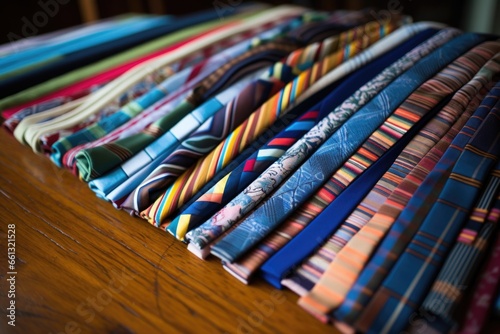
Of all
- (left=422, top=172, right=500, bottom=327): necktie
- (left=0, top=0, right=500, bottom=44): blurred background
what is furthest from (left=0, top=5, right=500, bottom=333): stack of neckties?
(left=0, top=0, right=500, bottom=44): blurred background

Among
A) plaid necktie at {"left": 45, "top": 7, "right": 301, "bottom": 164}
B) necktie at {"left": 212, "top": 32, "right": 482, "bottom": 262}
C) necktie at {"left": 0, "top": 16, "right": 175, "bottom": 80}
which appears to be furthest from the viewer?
necktie at {"left": 0, "top": 16, "right": 175, "bottom": 80}

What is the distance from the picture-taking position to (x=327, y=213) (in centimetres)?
60

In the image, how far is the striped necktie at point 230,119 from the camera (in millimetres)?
680

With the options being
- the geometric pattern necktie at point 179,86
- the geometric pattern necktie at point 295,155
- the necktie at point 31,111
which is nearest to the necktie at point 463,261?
the geometric pattern necktie at point 295,155

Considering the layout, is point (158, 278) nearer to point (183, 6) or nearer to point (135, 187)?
point (135, 187)

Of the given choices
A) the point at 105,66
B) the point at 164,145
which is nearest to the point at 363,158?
the point at 164,145

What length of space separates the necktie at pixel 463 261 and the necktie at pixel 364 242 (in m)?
0.08

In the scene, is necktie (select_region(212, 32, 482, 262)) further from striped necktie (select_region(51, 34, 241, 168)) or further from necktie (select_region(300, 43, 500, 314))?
striped necktie (select_region(51, 34, 241, 168))

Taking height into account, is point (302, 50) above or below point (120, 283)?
above

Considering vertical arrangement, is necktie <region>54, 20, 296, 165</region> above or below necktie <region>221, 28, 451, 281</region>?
above

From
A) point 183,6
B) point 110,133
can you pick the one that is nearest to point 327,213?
point 110,133

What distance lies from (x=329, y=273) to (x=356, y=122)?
28 cm

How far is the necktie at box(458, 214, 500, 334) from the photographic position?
0.47 meters

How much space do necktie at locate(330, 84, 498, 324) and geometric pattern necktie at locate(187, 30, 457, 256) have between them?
12 centimetres
